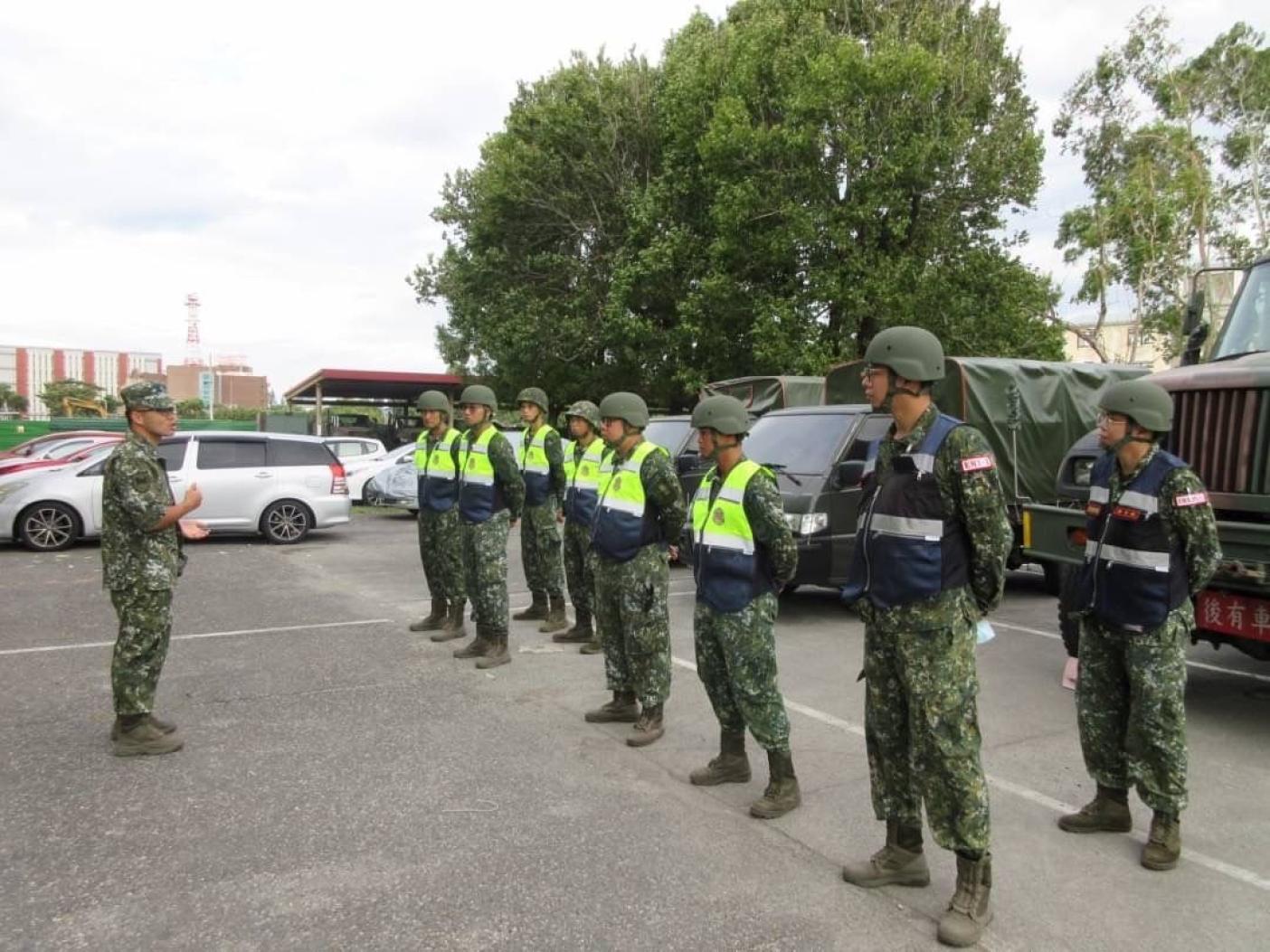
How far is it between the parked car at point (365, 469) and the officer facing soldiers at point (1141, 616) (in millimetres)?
15757

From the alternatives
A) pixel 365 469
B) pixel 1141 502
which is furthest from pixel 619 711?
pixel 365 469

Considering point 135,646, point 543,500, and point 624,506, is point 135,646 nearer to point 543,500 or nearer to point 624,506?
point 624,506

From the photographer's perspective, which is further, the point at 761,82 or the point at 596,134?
the point at 596,134

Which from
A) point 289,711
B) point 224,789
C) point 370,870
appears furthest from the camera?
point 289,711

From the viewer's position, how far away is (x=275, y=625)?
315 inches

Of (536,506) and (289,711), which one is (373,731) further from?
(536,506)

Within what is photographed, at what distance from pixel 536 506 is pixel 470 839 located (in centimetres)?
463

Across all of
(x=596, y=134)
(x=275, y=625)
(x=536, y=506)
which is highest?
(x=596, y=134)

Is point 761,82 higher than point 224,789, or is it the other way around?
point 761,82

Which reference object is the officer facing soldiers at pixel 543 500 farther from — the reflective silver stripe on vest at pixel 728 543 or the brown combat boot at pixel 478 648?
the reflective silver stripe on vest at pixel 728 543

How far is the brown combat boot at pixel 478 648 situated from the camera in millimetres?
6875

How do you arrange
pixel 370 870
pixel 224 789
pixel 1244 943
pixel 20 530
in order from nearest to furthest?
pixel 1244 943, pixel 370 870, pixel 224 789, pixel 20 530

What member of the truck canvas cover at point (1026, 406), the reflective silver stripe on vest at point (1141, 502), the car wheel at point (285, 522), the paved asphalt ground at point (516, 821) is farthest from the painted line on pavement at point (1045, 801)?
the car wheel at point (285, 522)

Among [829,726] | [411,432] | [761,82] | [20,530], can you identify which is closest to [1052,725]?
[829,726]
